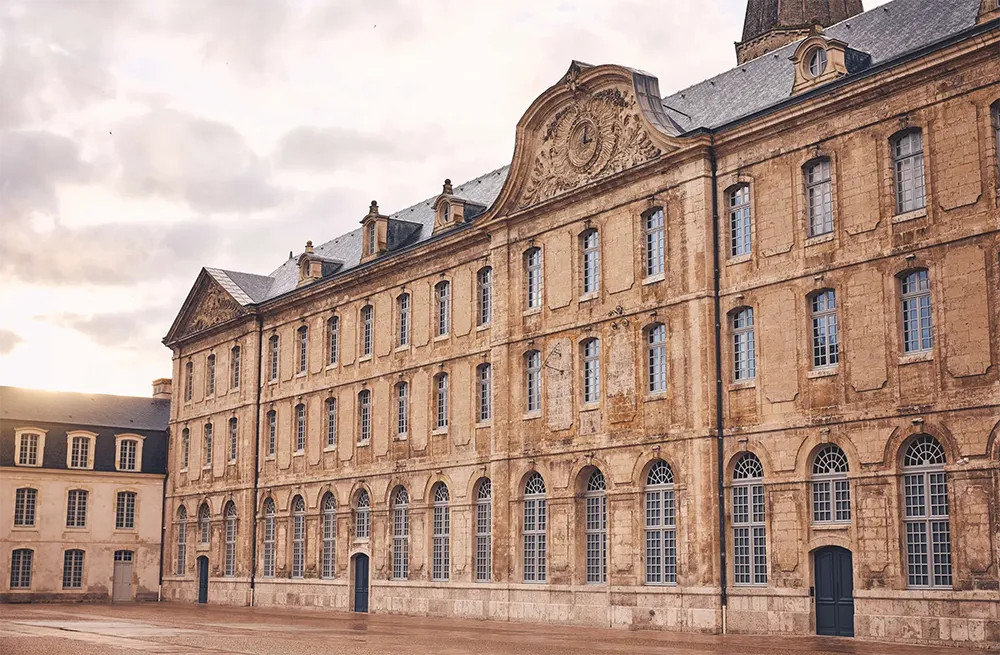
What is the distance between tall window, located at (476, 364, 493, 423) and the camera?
38.5 m

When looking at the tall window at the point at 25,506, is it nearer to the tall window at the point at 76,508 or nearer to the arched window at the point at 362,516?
the tall window at the point at 76,508

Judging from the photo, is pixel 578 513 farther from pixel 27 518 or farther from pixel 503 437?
pixel 27 518

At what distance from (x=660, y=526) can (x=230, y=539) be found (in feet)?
83.8

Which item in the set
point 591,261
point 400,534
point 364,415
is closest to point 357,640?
point 591,261

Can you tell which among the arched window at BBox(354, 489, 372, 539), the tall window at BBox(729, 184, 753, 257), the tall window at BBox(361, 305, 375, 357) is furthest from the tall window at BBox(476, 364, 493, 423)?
the tall window at BBox(729, 184, 753, 257)

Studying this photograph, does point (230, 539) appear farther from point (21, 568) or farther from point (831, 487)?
point (831, 487)

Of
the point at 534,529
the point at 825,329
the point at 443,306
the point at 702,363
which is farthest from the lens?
the point at 443,306

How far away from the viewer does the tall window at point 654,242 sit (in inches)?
1286

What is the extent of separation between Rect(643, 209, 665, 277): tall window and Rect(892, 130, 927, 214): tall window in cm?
682

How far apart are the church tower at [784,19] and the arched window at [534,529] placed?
63.5 feet

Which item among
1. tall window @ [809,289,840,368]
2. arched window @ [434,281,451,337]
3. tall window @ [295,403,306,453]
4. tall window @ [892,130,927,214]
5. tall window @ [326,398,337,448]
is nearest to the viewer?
tall window @ [892,130,927,214]

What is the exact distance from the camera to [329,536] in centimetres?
4547

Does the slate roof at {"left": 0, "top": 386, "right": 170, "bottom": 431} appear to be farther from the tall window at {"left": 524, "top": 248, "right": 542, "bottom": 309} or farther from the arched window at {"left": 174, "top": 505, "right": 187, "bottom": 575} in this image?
the tall window at {"left": 524, "top": 248, "right": 542, "bottom": 309}

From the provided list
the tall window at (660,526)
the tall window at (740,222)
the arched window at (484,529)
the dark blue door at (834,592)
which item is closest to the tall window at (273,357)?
the arched window at (484,529)
